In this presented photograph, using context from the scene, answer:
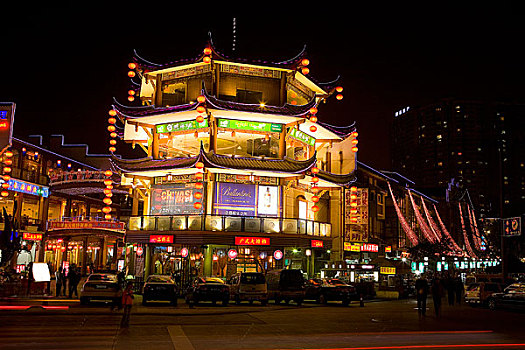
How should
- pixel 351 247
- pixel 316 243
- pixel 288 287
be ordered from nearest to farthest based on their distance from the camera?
pixel 288 287, pixel 316 243, pixel 351 247

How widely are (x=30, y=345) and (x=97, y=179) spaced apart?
137ft

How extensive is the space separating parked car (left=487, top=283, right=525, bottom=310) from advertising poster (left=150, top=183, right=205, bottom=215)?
1947 centimetres

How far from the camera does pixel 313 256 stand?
Answer: 1758 inches

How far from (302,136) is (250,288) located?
16239mm

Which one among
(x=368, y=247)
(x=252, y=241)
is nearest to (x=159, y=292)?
(x=252, y=241)

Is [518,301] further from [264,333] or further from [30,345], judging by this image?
[30,345]

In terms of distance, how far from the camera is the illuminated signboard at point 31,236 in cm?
5628

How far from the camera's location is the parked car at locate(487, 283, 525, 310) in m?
27.7

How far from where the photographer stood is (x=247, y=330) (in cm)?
1772

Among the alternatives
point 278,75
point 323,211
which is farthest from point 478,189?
point 278,75

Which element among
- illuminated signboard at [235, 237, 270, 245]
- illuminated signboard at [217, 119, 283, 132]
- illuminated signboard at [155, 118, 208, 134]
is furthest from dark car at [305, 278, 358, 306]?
illuminated signboard at [155, 118, 208, 134]

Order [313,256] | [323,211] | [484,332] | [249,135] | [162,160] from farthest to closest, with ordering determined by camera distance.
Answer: [323,211] < [313,256] < [249,135] < [162,160] < [484,332]

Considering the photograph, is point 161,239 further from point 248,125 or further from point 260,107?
point 260,107

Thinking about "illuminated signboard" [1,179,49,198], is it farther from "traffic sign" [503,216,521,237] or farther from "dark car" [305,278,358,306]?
"traffic sign" [503,216,521,237]
